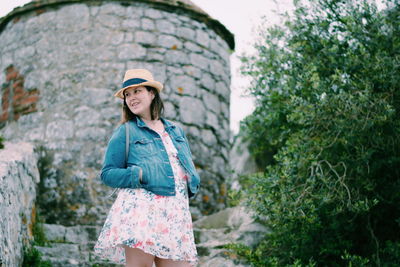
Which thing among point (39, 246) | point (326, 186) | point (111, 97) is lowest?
point (39, 246)

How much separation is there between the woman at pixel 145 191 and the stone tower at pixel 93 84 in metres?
2.34

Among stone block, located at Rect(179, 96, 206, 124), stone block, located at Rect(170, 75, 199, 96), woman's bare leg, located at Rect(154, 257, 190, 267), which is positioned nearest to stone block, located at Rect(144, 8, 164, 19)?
stone block, located at Rect(170, 75, 199, 96)

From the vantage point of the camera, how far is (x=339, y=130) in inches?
143

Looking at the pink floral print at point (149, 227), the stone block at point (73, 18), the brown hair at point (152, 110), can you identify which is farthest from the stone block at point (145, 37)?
the pink floral print at point (149, 227)

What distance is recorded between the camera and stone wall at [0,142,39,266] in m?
2.90

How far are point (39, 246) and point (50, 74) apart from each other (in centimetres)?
222

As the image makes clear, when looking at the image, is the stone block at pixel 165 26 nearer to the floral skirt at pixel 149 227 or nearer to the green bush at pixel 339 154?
the green bush at pixel 339 154

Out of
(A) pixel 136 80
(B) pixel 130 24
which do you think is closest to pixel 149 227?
(A) pixel 136 80

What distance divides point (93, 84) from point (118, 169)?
2.92 m

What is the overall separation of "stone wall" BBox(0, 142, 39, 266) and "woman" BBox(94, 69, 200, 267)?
0.79 m

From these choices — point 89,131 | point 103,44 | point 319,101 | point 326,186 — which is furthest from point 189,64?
point 326,186

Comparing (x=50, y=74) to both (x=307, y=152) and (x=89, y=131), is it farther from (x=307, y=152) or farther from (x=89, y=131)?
(x=307, y=152)

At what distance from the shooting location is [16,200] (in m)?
3.46

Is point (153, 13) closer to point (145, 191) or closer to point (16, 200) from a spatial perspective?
point (16, 200)
